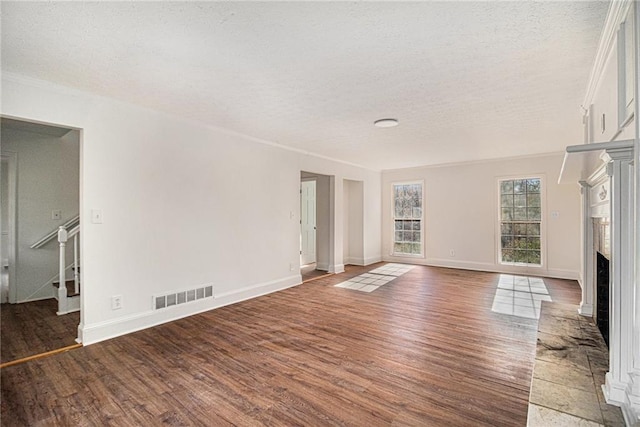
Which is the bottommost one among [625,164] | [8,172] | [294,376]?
[294,376]

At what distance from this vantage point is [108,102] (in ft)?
9.86

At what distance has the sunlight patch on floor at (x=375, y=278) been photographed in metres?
5.11

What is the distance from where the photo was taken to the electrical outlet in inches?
120

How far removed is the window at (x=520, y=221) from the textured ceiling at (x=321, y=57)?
2.82 meters

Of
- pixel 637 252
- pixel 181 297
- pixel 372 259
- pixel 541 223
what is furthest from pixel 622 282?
pixel 372 259

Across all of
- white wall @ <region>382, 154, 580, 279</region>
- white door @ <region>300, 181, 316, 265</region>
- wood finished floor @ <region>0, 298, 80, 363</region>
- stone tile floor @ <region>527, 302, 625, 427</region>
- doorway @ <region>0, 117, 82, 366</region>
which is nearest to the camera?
stone tile floor @ <region>527, 302, 625, 427</region>

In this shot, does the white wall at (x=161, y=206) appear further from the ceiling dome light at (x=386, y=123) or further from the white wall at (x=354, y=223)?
the white wall at (x=354, y=223)

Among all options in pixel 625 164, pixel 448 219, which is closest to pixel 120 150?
pixel 625 164

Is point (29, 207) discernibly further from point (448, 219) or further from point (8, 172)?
point (448, 219)

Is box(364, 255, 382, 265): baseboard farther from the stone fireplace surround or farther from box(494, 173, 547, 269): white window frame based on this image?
the stone fireplace surround

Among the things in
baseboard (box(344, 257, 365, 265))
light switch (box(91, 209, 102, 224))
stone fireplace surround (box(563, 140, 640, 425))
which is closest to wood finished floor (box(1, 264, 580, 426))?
stone fireplace surround (box(563, 140, 640, 425))

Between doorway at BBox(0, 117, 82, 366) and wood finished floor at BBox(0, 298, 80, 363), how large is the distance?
0.03 metres

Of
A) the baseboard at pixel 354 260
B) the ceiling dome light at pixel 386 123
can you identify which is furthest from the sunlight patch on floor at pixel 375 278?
the ceiling dome light at pixel 386 123

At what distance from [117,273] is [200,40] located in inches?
95.9
